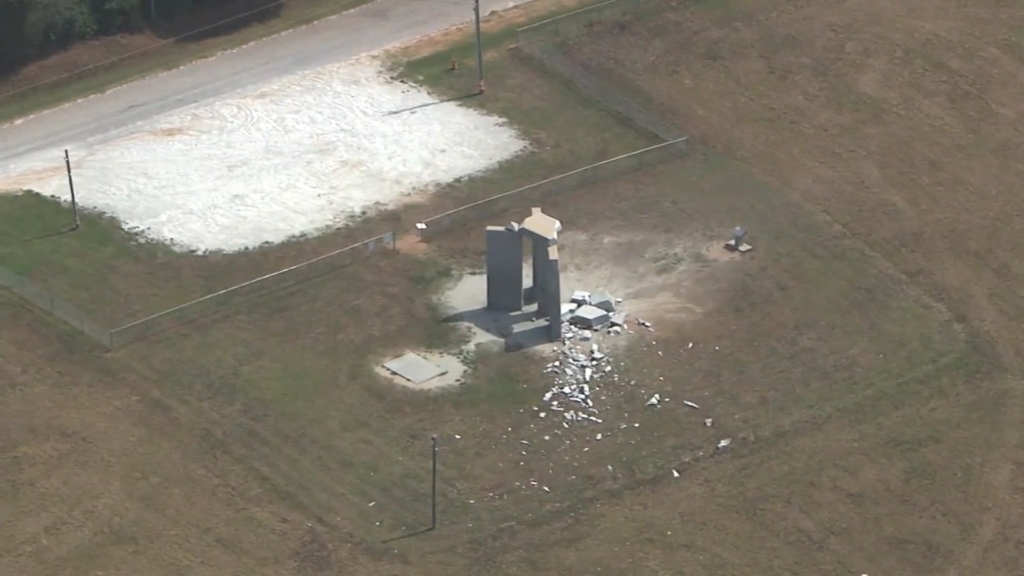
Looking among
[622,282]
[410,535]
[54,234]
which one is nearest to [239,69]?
[54,234]

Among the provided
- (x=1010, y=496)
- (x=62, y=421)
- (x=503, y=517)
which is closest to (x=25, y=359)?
(x=62, y=421)

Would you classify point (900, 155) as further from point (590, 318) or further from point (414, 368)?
point (414, 368)

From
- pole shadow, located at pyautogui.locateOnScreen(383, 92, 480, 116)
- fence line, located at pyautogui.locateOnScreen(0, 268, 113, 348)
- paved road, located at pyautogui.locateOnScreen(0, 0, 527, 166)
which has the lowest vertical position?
fence line, located at pyautogui.locateOnScreen(0, 268, 113, 348)

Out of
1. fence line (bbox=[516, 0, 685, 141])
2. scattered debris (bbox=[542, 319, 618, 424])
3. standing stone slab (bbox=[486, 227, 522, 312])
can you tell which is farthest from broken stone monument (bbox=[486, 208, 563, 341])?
fence line (bbox=[516, 0, 685, 141])

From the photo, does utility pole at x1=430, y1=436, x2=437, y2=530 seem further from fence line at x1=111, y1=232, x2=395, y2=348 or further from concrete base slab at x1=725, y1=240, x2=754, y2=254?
concrete base slab at x1=725, y1=240, x2=754, y2=254

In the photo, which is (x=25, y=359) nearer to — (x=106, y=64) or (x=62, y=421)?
(x=62, y=421)

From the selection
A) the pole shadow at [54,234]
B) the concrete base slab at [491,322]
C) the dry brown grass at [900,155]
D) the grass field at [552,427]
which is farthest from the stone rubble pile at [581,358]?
the pole shadow at [54,234]
